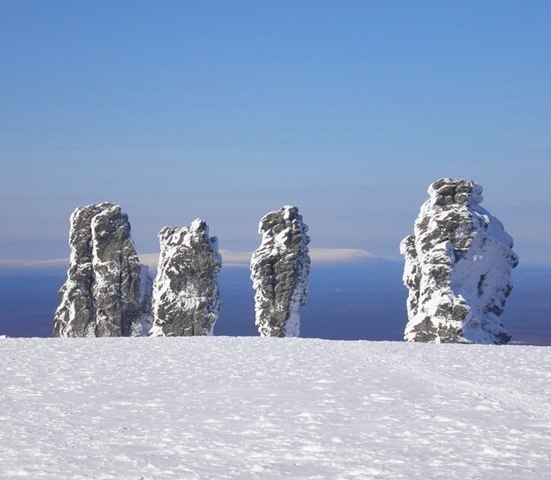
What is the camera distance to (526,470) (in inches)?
551

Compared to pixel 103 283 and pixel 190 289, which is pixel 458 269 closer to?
pixel 190 289

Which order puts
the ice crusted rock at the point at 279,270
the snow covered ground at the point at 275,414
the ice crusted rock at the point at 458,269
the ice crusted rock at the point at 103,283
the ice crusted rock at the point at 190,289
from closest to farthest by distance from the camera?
the snow covered ground at the point at 275,414 < the ice crusted rock at the point at 458,269 < the ice crusted rock at the point at 190,289 < the ice crusted rock at the point at 279,270 < the ice crusted rock at the point at 103,283

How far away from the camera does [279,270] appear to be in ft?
150

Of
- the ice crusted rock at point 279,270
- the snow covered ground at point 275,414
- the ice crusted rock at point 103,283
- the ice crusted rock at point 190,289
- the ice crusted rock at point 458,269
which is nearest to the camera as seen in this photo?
the snow covered ground at point 275,414

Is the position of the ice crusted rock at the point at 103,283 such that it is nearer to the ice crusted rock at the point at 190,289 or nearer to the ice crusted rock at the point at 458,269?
the ice crusted rock at the point at 190,289

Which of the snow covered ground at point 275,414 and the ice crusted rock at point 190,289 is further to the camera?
the ice crusted rock at point 190,289

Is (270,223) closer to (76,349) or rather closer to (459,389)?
(76,349)

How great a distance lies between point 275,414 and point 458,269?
73.3 feet

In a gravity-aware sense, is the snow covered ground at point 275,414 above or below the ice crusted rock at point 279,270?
below

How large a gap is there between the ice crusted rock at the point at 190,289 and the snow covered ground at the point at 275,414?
53.2ft

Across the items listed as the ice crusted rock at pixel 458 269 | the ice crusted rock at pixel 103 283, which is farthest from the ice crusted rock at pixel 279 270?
the ice crusted rock at pixel 458 269

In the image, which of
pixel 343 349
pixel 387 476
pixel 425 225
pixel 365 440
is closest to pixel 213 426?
pixel 365 440

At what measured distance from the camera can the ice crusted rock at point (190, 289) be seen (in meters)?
45.4

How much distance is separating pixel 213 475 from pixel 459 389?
9.37 metres
